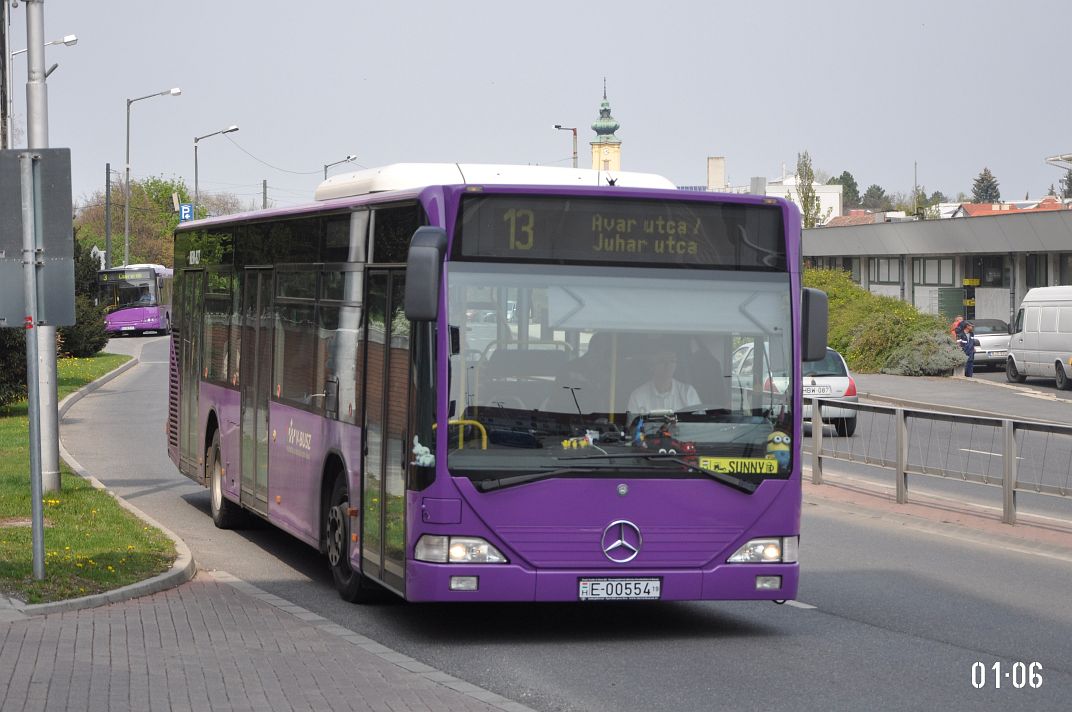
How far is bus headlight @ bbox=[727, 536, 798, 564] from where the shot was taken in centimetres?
916

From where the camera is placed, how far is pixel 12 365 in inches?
1041

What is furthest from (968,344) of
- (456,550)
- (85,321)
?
(456,550)

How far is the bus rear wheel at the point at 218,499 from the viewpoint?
14.7m

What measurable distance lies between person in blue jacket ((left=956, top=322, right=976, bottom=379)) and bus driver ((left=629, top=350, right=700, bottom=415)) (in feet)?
117

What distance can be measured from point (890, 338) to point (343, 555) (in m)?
36.1

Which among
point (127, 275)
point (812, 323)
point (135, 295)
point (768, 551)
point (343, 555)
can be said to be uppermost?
point (127, 275)

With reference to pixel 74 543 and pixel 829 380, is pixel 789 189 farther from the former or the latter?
pixel 74 543

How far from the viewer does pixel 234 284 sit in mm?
14094

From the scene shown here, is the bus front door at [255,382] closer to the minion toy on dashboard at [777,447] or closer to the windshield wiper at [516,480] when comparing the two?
the windshield wiper at [516,480]

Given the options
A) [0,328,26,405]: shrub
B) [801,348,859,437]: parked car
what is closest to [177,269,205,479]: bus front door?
[0,328,26,405]: shrub

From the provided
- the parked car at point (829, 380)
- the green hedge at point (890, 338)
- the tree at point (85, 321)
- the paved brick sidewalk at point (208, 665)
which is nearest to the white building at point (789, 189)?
the green hedge at point (890, 338)

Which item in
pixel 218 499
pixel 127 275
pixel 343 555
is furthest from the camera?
pixel 127 275

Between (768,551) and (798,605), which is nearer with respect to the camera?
(768,551)
